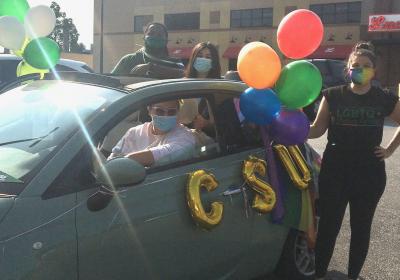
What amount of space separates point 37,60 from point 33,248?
1969mm

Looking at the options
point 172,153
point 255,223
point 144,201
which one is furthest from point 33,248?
point 255,223

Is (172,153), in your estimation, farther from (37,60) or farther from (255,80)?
(37,60)

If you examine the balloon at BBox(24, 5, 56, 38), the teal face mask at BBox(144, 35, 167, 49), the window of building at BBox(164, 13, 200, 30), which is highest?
the window of building at BBox(164, 13, 200, 30)

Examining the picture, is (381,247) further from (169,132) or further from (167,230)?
(167,230)

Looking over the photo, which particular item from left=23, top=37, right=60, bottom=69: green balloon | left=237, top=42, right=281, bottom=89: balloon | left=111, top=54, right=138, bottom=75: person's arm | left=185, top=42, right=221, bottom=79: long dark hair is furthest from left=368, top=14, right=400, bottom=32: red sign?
left=23, top=37, right=60, bottom=69: green balloon

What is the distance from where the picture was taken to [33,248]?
2.34m

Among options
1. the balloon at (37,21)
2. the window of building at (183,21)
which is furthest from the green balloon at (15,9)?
the window of building at (183,21)

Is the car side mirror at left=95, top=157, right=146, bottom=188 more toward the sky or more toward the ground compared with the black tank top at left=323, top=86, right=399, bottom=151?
more toward the ground

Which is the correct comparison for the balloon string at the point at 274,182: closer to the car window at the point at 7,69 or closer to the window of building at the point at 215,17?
the car window at the point at 7,69

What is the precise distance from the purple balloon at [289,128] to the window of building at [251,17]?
39.4 m

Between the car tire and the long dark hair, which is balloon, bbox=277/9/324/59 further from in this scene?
the car tire

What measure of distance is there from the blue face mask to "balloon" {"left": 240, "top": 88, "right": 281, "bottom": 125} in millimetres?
487

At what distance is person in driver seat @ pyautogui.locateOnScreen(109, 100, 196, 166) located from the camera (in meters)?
3.18

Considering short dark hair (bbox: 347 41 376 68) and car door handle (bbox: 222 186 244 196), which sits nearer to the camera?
car door handle (bbox: 222 186 244 196)
